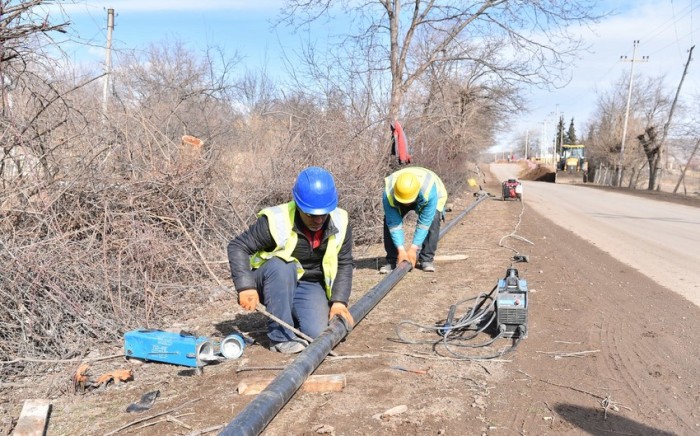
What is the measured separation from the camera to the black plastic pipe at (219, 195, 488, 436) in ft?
8.27

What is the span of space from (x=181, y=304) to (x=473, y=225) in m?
7.82

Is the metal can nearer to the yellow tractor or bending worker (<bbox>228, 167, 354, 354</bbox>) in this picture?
bending worker (<bbox>228, 167, 354, 354</bbox>)

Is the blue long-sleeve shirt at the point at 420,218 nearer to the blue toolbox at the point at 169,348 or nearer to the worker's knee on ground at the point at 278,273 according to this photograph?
the worker's knee on ground at the point at 278,273

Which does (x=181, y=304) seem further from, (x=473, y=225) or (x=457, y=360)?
(x=473, y=225)

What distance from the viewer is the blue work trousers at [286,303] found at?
3.90 meters

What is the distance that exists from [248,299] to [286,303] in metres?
0.32

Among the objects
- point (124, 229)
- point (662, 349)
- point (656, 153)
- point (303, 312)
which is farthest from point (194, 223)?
point (656, 153)

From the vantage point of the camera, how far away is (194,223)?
625 centimetres

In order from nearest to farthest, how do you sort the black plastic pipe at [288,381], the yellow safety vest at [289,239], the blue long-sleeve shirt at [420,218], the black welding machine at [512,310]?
the black plastic pipe at [288,381]
the yellow safety vest at [289,239]
the black welding machine at [512,310]
the blue long-sleeve shirt at [420,218]

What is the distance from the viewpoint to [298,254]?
4039 millimetres

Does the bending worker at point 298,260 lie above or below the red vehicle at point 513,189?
above

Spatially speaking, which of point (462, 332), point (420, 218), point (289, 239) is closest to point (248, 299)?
point (289, 239)

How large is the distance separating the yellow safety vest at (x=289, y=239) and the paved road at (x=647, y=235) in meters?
3.93

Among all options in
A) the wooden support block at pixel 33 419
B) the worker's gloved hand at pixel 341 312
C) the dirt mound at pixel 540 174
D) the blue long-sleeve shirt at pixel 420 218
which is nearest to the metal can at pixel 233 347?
the worker's gloved hand at pixel 341 312
